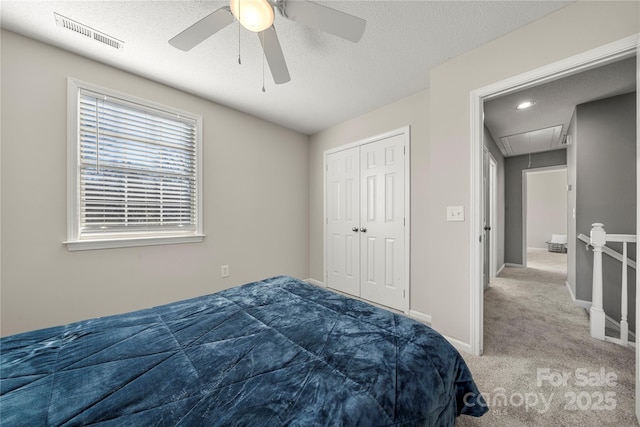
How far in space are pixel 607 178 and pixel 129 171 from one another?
17.0 ft

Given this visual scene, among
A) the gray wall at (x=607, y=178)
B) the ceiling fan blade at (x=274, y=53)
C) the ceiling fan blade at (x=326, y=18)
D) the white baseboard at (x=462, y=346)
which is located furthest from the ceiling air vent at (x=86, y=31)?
the gray wall at (x=607, y=178)

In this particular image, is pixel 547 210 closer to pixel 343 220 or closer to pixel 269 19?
pixel 343 220

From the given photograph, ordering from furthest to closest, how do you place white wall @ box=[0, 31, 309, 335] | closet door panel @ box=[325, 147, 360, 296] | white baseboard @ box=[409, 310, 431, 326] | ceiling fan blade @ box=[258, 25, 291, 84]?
1. closet door panel @ box=[325, 147, 360, 296]
2. white baseboard @ box=[409, 310, 431, 326]
3. white wall @ box=[0, 31, 309, 335]
4. ceiling fan blade @ box=[258, 25, 291, 84]

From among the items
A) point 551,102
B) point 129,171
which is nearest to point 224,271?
point 129,171

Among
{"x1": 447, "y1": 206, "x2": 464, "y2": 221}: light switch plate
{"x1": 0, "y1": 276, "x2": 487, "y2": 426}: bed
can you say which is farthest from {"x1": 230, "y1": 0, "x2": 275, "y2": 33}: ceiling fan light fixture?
{"x1": 447, "y1": 206, "x2": 464, "y2": 221}: light switch plate

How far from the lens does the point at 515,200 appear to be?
5293mm

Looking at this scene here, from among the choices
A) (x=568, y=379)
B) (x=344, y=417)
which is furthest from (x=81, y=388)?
(x=568, y=379)

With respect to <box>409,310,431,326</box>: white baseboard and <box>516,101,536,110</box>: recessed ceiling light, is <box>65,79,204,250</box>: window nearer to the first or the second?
<box>409,310,431,326</box>: white baseboard

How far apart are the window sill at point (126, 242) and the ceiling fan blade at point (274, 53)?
6.29ft

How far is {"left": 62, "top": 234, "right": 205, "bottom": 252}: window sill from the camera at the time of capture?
202 centimetres

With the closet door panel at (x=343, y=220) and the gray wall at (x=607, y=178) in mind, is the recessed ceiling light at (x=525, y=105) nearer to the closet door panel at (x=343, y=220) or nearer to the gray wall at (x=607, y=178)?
the gray wall at (x=607, y=178)

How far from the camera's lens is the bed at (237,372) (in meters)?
0.68

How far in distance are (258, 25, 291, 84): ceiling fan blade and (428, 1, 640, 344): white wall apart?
4.65 ft

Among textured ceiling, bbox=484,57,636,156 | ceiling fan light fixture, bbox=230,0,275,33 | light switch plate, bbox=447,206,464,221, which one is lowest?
light switch plate, bbox=447,206,464,221
